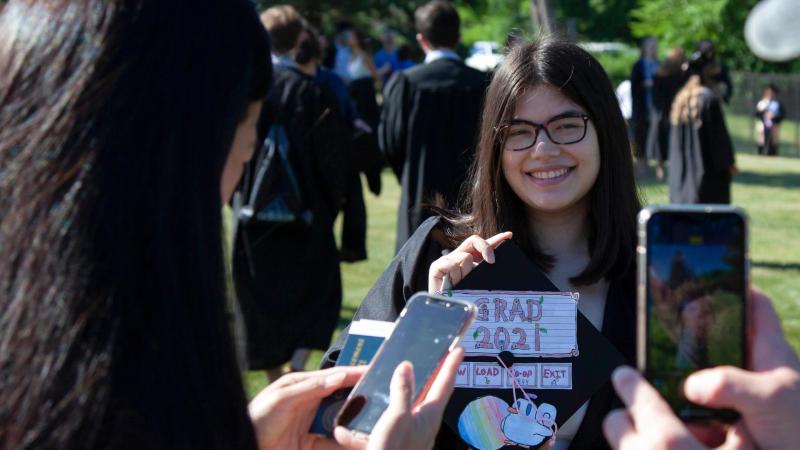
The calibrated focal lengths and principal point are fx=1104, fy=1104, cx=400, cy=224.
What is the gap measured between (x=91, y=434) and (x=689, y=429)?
777 millimetres

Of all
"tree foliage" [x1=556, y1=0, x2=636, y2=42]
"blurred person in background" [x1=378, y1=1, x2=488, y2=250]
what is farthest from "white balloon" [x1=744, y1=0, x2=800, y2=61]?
"tree foliage" [x1=556, y1=0, x2=636, y2=42]

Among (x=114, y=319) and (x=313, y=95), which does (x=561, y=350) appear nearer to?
(x=114, y=319)

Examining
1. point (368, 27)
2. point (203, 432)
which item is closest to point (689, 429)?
point (203, 432)

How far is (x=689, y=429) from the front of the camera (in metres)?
1.49

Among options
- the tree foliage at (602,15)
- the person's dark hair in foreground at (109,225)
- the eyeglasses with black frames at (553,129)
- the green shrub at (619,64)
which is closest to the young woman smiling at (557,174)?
the eyeglasses with black frames at (553,129)

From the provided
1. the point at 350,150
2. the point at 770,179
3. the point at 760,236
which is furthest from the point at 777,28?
the point at 350,150

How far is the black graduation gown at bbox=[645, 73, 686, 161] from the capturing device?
663 inches

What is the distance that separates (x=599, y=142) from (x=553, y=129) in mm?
133

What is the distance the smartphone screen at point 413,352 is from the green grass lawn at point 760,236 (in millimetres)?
2472

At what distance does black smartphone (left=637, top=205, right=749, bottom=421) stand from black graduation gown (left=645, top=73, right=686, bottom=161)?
1551 cm

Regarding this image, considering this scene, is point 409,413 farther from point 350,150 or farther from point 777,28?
point 777,28

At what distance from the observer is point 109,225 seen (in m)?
1.27

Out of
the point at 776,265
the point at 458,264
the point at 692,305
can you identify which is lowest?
the point at 776,265

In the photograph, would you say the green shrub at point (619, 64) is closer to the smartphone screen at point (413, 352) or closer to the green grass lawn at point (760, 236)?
the green grass lawn at point (760, 236)
